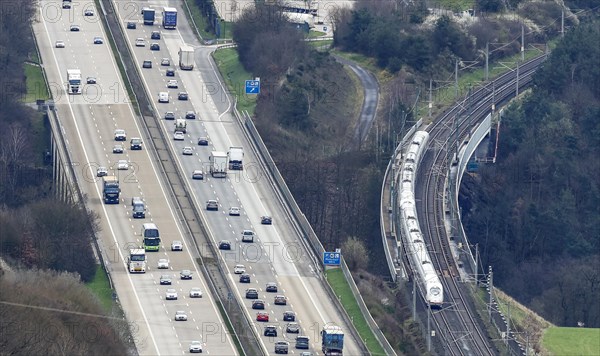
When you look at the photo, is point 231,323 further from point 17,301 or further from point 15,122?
point 15,122

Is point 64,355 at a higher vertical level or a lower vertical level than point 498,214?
higher

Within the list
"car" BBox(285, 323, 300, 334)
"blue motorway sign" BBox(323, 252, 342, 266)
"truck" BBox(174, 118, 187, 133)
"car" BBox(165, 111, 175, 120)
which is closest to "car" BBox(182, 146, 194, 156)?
"truck" BBox(174, 118, 187, 133)

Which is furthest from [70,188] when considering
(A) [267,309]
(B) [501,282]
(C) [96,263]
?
(B) [501,282]

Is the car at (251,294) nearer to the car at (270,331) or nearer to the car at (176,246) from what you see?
the car at (270,331)

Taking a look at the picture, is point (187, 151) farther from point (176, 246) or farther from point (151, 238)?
point (151, 238)

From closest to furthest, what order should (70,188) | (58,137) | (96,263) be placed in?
1. (96,263)
2. (70,188)
3. (58,137)

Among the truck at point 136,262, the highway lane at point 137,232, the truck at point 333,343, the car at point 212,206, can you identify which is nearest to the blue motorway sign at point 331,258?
the highway lane at point 137,232

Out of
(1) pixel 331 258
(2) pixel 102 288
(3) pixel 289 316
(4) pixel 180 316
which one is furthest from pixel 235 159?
(4) pixel 180 316
